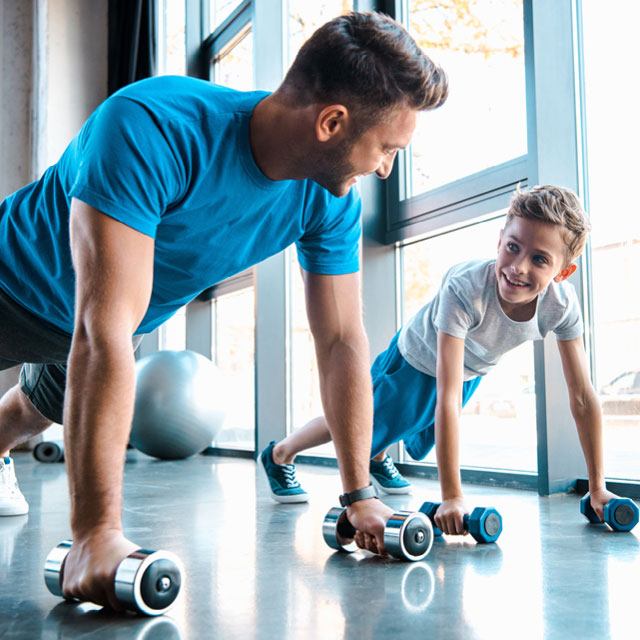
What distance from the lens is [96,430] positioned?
101 cm

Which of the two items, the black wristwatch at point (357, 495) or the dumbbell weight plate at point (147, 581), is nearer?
the dumbbell weight plate at point (147, 581)

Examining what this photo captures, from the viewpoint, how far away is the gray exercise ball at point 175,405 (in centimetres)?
381

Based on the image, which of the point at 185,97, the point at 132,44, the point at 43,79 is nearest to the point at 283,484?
the point at 185,97

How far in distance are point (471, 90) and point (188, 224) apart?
2.16 metres

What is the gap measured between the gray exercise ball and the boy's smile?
7.81 ft

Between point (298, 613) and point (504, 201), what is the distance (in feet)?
6.60

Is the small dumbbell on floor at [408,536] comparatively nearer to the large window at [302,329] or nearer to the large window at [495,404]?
the large window at [495,404]

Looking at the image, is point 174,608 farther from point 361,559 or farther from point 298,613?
point 361,559

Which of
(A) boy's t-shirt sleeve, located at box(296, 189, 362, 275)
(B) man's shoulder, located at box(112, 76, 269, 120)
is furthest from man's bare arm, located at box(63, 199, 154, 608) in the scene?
(A) boy's t-shirt sleeve, located at box(296, 189, 362, 275)

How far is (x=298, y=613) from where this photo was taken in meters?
1.04

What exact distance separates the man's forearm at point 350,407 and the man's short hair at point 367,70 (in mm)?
473

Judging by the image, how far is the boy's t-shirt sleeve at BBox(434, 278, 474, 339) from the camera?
1.78 m

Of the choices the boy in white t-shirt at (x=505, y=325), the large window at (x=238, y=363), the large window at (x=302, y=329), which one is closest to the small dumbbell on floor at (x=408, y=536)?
the boy in white t-shirt at (x=505, y=325)

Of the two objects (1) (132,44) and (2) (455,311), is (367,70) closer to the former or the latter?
(2) (455,311)
